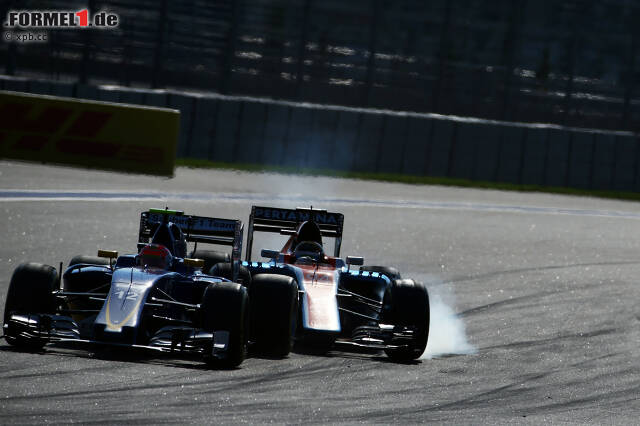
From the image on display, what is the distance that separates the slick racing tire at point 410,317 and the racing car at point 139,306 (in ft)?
4.12

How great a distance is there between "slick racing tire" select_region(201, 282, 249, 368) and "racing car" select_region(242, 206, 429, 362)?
0.40 meters

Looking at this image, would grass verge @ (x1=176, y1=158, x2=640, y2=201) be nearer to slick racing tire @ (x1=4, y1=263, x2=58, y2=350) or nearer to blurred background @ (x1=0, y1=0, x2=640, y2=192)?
blurred background @ (x1=0, y1=0, x2=640, y2=192)

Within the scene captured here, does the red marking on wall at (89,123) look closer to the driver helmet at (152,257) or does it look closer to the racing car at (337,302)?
the racing car at (337,302)

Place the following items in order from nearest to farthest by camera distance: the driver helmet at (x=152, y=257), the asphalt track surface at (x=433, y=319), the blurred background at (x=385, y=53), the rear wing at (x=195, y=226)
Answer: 1. the asphalt track surface at (x=433, y=319)
2. the driver helmet at (x=152, y=257)
3. the rear wing at (x=195, y=226)
4. the blurred background at (x=385, y=53)

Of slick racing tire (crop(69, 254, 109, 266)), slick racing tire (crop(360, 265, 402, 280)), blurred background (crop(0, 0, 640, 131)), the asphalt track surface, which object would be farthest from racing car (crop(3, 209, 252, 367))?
blurred background (crop(0, 0, 640, 131))

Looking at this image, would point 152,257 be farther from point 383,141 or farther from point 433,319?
point 383,141

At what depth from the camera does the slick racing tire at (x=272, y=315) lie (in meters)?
7.95

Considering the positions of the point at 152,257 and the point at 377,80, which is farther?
the point at 377,80

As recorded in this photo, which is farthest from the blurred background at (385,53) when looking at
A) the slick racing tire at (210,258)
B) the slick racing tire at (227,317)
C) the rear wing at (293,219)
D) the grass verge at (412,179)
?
the slick racing tire at (227,317)

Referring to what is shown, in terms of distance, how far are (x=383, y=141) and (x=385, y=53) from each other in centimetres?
243

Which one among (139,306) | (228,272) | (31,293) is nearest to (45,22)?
(228,272)

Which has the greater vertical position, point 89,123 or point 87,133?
point 89,123

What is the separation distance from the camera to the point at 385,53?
2253 cm

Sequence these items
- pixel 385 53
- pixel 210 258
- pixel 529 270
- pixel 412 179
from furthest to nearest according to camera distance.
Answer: pixel 385 53 < pixel 412 179 < pixel 529 270 < pixel 210 258
